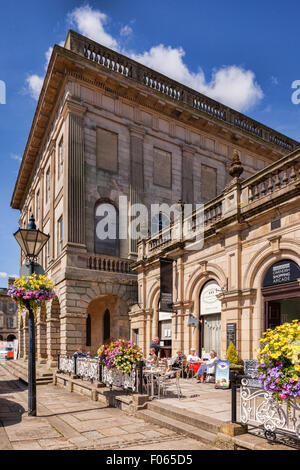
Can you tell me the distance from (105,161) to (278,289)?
16.1m

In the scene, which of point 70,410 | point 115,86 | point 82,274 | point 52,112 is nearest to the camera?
point 70,410

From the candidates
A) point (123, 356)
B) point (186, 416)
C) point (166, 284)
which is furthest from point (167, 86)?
point (186, 416)

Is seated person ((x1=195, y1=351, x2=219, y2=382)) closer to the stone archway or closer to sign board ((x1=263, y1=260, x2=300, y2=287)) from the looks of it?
sign board ((x1=263, y1=260, x2=300, y2=287))

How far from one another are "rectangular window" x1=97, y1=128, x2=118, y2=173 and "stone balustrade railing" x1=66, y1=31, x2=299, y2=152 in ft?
13.0

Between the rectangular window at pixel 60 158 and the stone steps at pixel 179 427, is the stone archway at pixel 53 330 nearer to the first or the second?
the rectangular window at pixel 60 158

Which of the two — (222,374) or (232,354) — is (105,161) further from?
(222,374)

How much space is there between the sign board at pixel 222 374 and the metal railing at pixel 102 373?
3.18 m

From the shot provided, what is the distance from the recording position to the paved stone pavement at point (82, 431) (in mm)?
8039

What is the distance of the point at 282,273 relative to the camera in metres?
13.6

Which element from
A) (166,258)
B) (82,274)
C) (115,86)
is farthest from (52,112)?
(166,258)

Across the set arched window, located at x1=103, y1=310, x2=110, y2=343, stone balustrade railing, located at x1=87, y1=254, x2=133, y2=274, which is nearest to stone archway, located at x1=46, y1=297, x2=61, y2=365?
arched window, located at x1=103, y1=310, x2=110, y2=343
